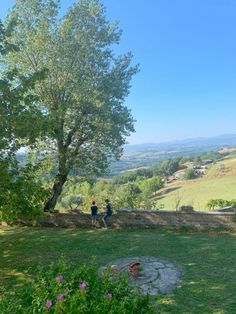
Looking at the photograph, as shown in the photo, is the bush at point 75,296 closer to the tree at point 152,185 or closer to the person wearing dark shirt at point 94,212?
the person wearing dark shirt at point 94,212

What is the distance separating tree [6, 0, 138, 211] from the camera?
73.4 ft

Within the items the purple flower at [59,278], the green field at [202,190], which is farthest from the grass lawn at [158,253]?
the green field at [202,190]

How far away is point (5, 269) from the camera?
46.6ft

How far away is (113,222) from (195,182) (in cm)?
4785

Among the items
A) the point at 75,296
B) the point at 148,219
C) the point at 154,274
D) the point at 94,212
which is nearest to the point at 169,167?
the point at 148,219

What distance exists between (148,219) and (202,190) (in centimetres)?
3955

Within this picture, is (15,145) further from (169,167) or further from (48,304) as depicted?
(169,167)

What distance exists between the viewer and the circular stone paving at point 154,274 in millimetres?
10953

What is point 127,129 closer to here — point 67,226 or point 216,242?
point 67,226

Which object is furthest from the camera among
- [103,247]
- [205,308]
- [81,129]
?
[81,129]

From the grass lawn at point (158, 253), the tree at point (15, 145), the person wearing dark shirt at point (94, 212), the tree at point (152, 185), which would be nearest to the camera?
the grass lawn at point (158, 253)

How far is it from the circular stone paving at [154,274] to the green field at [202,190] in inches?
1350

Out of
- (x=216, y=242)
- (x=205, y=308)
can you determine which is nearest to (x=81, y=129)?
(x=216, y=242)

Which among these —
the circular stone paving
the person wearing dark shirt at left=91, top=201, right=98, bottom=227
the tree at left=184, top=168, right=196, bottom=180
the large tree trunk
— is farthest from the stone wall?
the tree at left=184, top=168, right=196, bottom=180
